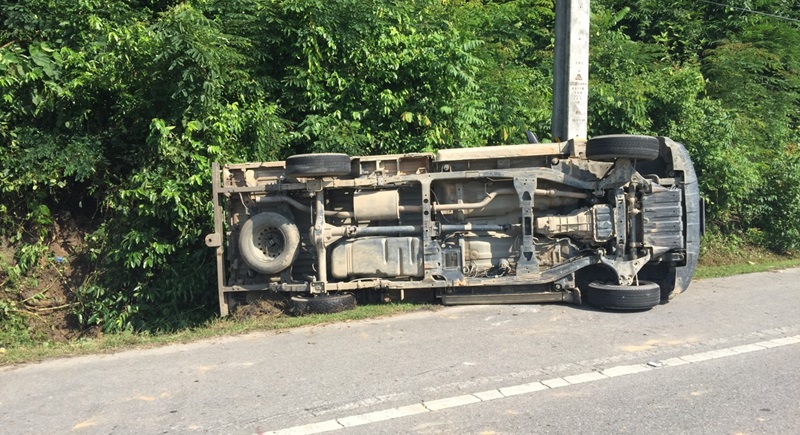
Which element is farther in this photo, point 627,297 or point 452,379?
point 627,297

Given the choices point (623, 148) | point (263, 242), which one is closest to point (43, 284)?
point (263, 242)

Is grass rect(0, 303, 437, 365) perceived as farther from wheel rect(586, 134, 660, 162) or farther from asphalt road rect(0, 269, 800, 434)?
wheel rect(586, 134, 660, 162)

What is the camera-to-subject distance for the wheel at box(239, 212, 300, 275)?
7.91m

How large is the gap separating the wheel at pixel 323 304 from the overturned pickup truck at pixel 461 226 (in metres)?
0.02

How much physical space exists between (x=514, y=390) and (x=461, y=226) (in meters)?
3.16

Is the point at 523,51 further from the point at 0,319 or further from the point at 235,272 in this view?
the point at 0,319

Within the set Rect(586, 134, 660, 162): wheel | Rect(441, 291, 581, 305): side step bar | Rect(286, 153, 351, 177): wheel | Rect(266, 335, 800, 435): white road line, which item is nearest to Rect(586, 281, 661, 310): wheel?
Rect(441, 291, 581, 305): side step bar

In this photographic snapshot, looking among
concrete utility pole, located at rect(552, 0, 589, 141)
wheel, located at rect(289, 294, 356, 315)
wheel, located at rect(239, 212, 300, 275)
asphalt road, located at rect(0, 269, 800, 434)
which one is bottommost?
asphalt road, located at rect(0, 269, 800, 434)

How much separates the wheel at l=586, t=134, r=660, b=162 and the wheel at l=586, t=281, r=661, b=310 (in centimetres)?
157

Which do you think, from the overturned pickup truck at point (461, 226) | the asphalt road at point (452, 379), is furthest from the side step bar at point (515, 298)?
the asphalt road at point (452, 379)

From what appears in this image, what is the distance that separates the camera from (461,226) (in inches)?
314

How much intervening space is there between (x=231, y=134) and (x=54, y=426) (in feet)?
17.0

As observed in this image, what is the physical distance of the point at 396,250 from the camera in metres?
7.91

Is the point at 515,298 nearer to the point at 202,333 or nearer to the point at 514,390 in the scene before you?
the point at 514,390
